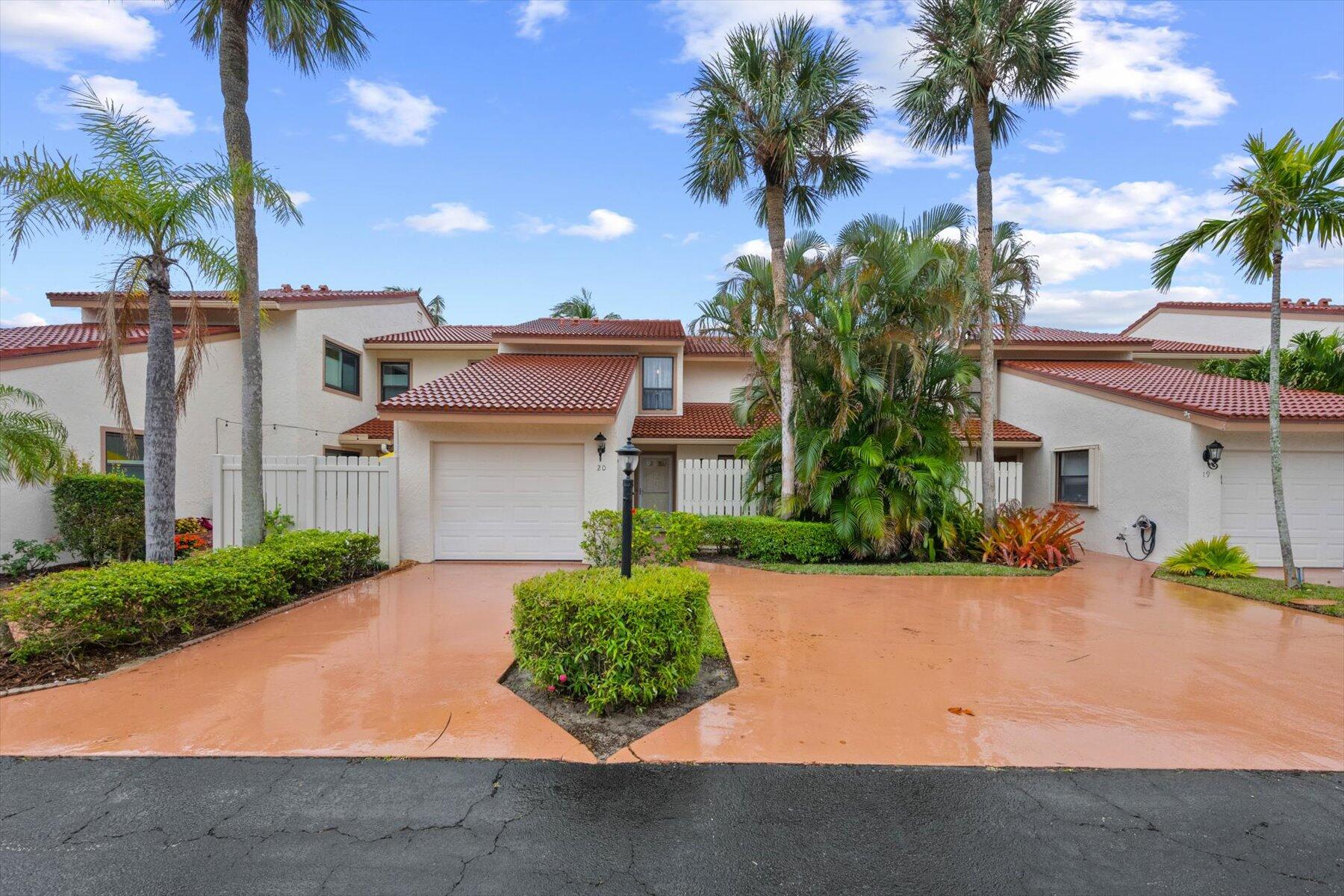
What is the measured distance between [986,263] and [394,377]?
15.4 metres

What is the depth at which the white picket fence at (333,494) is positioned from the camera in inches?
397

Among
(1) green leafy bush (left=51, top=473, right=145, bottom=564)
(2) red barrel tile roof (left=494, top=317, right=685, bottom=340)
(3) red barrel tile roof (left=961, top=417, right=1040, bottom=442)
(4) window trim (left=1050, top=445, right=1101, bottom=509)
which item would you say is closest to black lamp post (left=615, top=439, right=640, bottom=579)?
(1) green leafy bush (left=51, top=473, right=145, bottom=564)

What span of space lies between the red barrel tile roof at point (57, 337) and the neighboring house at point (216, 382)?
0.09 ft

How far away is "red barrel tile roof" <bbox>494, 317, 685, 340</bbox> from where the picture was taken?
16.0m

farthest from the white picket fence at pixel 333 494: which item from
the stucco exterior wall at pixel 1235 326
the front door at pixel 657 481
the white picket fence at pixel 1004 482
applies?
the stucco exterior wall at pixel 1235 326

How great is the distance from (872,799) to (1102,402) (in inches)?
515

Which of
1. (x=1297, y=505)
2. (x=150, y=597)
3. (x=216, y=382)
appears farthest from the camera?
(x=216, y=382)

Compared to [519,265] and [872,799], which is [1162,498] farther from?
[519,265]

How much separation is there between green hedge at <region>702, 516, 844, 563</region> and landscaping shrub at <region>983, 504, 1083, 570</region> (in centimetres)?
285

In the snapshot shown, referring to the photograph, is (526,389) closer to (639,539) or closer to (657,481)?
(639,539)

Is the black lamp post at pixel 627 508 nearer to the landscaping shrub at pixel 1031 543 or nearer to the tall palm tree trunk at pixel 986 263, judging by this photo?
the landscaping shrub at pixel 1031 543

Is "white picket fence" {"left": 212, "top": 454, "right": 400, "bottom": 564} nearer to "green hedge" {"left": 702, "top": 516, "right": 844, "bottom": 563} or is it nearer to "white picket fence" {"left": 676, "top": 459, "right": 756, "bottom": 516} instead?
"white picket fence" {"left": 676, "top": 459, "right": 756, "bottom": 516}

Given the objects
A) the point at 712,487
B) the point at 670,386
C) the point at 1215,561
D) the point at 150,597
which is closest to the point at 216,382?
the point at 150,597

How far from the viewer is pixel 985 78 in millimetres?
11438
